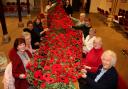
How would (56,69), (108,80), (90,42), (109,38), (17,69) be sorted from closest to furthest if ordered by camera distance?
1. (108,80)
2. (17,69)
3. (56,69)
4. (90,42)
5. (109,38)

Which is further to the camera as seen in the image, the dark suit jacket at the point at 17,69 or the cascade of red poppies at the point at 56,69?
the dark suit jacket at the point at 17,69

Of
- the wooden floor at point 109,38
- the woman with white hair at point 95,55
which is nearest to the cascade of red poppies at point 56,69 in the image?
the woman with white hair at point 95,55

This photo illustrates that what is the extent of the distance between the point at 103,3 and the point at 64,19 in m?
7.32

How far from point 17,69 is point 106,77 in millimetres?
1444

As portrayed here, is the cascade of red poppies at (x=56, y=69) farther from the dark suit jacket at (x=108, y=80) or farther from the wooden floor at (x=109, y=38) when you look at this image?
the wooden floor at (x=109, y=38)

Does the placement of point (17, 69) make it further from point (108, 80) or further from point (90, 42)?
point (90, 42)

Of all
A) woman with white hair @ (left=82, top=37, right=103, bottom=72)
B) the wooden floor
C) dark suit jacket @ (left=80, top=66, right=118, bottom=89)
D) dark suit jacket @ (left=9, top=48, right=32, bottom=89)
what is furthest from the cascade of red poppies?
the wooden floor

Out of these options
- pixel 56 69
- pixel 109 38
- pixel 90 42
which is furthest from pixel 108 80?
pixel 109 38

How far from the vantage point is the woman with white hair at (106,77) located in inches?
102

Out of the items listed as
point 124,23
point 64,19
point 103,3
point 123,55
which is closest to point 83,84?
point 123,55

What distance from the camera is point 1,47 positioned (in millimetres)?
6855

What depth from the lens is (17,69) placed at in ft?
9.66

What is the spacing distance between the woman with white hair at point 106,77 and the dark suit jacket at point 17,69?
0.99 metres

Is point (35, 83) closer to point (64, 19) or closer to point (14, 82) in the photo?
point (14, 82)
